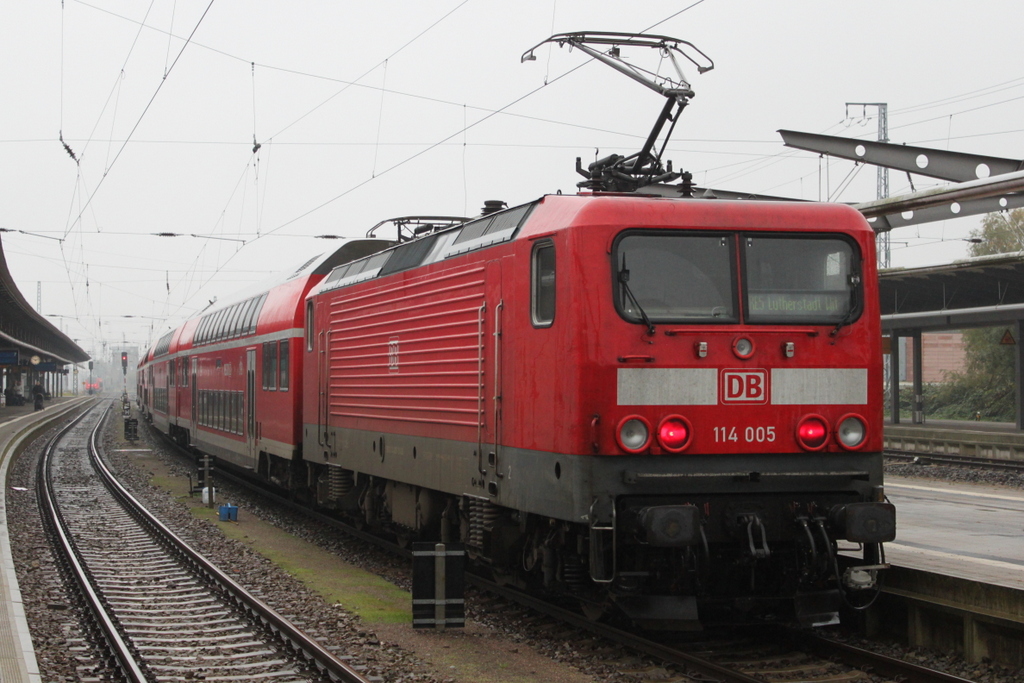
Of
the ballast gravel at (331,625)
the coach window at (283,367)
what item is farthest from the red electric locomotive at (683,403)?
the coach window at (283,367)

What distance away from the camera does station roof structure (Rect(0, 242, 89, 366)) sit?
40.5 metres

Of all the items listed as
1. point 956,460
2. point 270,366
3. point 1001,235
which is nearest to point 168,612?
point 270,366

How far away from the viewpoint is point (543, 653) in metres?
8.77

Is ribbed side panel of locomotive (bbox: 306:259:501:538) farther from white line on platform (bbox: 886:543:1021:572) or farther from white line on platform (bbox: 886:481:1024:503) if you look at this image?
white line on platform (bbox: 886:481:1024:503)

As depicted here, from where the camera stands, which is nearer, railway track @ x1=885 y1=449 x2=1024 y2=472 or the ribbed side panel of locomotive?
the ribbed side panel of locomotive

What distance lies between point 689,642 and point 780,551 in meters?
1.23

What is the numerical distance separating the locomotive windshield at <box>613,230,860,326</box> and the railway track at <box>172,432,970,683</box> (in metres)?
2.45

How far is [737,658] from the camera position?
824 centimetres

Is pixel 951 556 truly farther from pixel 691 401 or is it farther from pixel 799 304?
pixel 691 401

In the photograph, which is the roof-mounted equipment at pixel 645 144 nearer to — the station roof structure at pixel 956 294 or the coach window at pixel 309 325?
the coach window at pixel 309 325

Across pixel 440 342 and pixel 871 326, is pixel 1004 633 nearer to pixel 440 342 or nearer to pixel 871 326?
pixel 871 326

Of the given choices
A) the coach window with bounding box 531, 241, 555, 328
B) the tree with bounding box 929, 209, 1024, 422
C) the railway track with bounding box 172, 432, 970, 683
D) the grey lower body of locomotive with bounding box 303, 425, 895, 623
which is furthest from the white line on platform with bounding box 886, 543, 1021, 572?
the tree with bounding box 929, 209, 1024, 422

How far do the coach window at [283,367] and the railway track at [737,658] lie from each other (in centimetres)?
838

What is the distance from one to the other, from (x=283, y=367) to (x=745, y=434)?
10.7 metres
